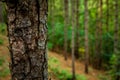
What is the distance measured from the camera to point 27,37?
211cm

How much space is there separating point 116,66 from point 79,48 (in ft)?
22.3

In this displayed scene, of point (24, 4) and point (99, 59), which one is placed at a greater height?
point (24, 4)

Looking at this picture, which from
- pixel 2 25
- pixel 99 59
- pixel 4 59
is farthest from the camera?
pixel 99 59

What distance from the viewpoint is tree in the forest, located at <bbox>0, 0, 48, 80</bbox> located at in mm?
2078

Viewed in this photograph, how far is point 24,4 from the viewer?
6.79ft

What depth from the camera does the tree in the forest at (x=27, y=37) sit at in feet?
6.82

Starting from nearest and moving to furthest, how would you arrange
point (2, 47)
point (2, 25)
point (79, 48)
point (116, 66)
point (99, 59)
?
1. point (2, 47)
2. point (116, 66)
3. point (2, 25)
4. point (99, 59)
5. point (79, 48)

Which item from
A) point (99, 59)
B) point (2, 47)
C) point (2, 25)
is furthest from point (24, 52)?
point (99, 59)

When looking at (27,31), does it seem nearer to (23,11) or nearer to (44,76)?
(23,11)

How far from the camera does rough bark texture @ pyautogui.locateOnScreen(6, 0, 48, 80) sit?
2078mm

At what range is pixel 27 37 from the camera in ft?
6.91

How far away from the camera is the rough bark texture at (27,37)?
2.08 metres

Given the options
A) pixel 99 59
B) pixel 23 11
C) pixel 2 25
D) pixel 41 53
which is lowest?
pixel 99 59

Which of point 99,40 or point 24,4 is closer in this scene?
point 24,4
